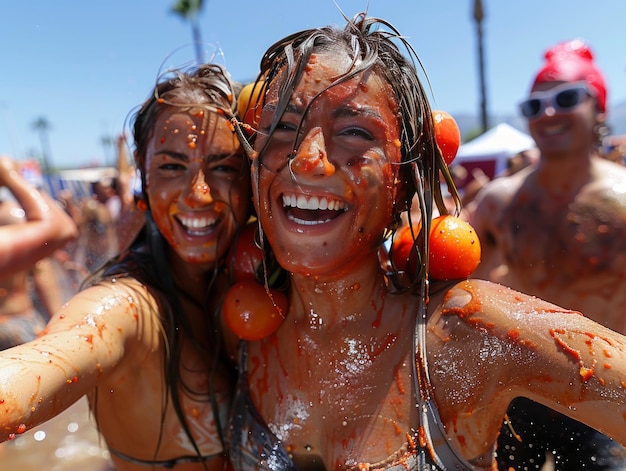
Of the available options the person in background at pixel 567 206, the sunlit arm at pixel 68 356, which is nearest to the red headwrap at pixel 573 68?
the person in background at pixel 567 206

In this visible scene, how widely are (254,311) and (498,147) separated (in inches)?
359

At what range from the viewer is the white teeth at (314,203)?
1.57 metres

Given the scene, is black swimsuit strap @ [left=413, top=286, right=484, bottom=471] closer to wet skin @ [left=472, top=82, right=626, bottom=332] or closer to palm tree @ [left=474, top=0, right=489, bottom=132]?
wet skin @ [left=472, top=82, right=626, bottom=332]

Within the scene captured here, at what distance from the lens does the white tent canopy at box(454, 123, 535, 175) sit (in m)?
9.69

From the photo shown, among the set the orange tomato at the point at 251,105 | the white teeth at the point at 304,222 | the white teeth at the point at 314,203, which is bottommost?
the white teeth at the point at 304,222

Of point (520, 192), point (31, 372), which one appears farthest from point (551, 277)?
point (31, 372)

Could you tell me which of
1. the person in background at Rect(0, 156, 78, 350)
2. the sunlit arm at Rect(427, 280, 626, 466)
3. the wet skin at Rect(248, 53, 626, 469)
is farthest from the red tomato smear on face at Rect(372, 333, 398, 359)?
the person in background at Rect(0, 156, 78, 350)

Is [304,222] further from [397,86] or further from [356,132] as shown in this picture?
[397,86]

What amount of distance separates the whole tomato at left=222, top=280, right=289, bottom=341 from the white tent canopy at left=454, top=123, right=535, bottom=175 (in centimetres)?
838

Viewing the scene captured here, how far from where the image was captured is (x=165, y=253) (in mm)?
2301

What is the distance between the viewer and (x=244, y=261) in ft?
6.71

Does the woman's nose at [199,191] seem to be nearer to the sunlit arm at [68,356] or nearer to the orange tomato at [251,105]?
the orange tomato at [251,105]

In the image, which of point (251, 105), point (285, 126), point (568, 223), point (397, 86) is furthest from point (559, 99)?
point (285, 126)

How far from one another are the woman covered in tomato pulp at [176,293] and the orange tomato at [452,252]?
828mm
